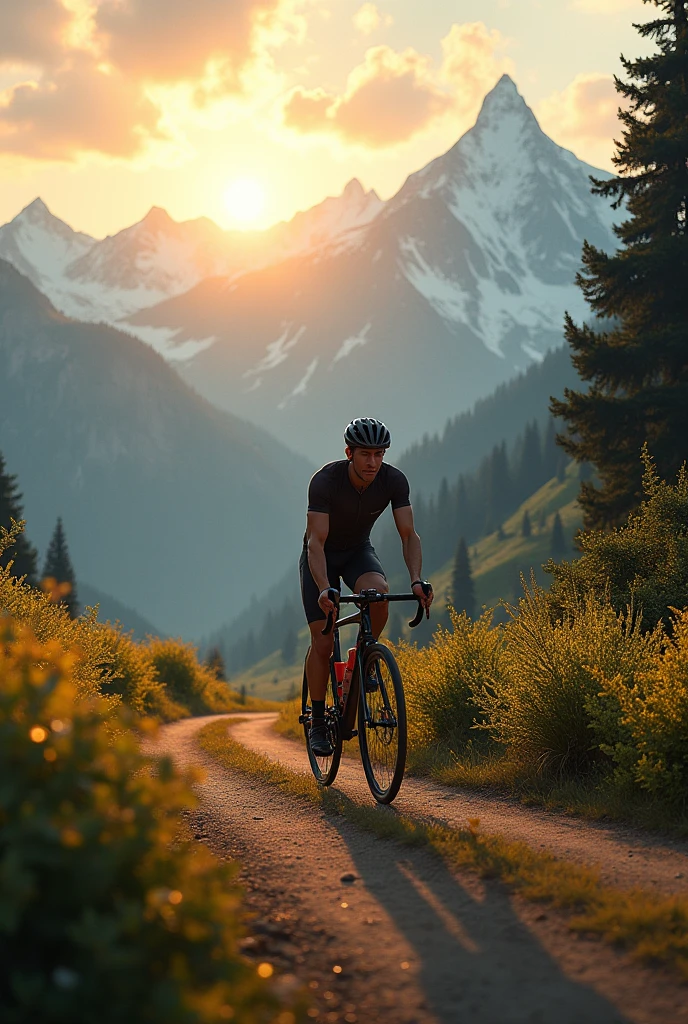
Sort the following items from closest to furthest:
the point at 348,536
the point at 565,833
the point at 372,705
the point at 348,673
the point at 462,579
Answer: the point at 565,833
the point at 372,705
the point at 348,673
the point at 348,536
the point at 462,579

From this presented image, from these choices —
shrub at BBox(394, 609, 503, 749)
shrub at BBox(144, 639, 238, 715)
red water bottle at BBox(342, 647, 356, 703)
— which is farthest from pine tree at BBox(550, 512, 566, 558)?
red water bottle at BBox(342, 647, 356, 703)

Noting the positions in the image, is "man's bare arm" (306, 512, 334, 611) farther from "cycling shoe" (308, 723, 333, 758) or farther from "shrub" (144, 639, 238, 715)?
"shrub" (144, 639, 238, 715)

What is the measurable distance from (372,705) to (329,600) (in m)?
1.02

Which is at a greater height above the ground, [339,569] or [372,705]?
[339,569]

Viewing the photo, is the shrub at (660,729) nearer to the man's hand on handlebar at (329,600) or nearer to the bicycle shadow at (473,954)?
the bicycle shadow at (473,954)

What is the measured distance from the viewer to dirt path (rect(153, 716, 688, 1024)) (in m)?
3.36

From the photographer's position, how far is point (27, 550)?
67.1 m

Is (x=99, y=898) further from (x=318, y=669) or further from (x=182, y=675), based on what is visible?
(x=182, y=675)

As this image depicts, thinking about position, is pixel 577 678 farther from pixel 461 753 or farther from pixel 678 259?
pixel 678 259

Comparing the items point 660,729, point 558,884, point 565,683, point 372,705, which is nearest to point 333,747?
point 372,705

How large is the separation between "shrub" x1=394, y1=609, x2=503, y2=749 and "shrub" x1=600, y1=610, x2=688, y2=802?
128 inches

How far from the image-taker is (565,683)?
786 centimetres

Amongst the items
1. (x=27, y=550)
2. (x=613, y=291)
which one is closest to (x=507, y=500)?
(x=27, y=550)

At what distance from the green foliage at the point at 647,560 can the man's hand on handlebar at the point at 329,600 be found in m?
3.85
